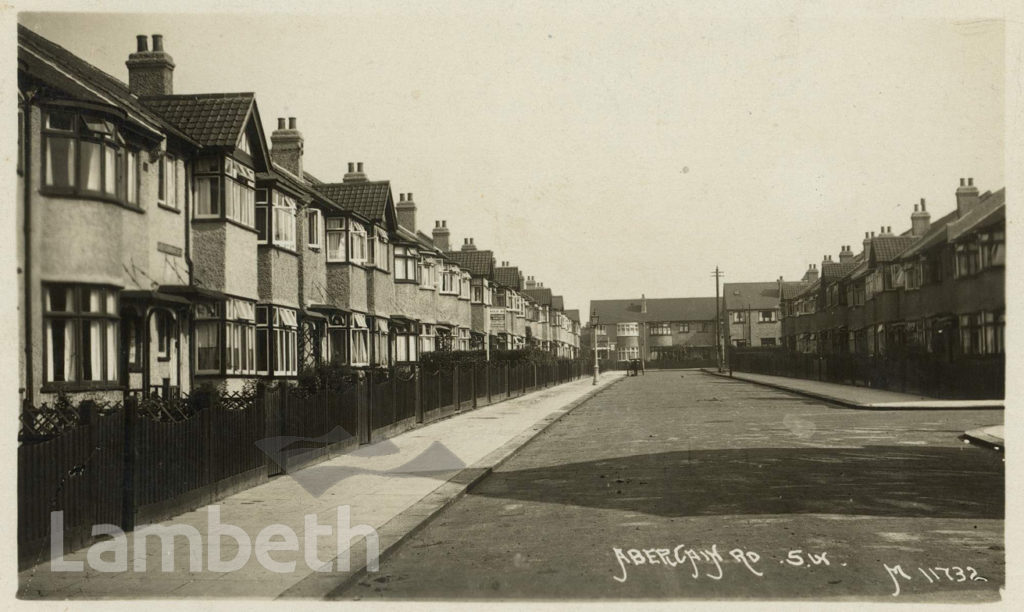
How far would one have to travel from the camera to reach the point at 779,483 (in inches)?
435

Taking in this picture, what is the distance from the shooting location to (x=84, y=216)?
402 inches

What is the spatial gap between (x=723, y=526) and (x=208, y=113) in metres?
14.8

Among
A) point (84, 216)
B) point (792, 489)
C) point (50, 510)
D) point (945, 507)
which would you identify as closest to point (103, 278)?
point (84, 216)

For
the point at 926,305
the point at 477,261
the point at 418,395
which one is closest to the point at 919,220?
the point at 926,305

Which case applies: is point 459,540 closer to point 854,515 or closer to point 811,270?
point 854,515

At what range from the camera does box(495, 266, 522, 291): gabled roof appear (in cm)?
6744

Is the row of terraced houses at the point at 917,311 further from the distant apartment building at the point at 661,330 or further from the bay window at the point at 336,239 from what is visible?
the distant apartment building at the point at 661,330

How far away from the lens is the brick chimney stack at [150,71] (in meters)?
19.8

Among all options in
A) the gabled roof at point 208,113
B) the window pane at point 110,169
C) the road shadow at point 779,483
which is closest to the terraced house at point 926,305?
the road shadow at point 779,483

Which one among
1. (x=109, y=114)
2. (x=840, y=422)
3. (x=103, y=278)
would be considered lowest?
(x=840, y=422)

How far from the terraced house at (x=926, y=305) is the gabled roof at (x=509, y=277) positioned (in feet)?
76.4

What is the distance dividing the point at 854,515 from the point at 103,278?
919 centimetres

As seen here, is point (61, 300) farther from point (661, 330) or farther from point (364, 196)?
point (661, 330)

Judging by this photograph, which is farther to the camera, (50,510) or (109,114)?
(109,114)
